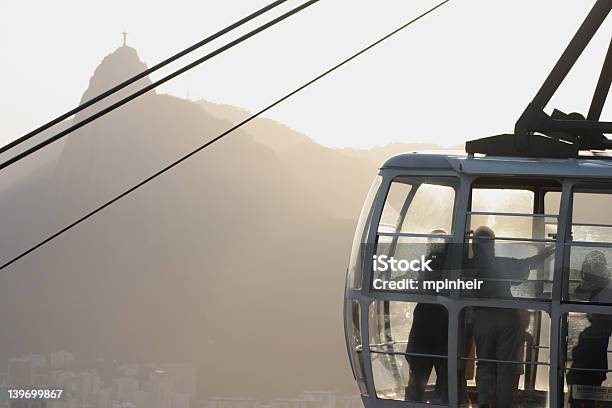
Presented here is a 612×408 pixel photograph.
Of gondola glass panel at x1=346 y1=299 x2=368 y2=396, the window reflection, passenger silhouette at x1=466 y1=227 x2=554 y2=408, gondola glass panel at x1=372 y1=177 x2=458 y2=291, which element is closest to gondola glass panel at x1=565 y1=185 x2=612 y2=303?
passenger silhouette at x1=466 y1=227 x2=554 y2=408

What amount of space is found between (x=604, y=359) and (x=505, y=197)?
2.29 meters

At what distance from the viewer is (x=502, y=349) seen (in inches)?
562

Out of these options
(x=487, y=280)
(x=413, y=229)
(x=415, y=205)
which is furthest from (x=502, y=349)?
(x=415, y=205)

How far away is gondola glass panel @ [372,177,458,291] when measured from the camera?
1452cm

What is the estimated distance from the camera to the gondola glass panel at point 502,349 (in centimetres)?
1417

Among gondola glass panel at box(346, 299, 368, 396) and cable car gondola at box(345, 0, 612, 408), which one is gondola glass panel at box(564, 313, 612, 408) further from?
gondola glass panel at box(346, 299, 368, 396)

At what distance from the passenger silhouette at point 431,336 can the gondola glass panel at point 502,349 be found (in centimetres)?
23

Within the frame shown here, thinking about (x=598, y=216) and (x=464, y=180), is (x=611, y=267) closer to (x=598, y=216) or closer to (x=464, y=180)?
(x=598, y=216)

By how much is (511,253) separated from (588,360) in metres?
1.40

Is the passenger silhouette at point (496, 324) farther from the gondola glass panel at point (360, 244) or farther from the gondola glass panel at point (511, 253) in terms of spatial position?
the gondola glass panel at point (360, 244)

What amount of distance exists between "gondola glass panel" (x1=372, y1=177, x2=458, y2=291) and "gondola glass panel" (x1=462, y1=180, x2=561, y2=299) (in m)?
0.34

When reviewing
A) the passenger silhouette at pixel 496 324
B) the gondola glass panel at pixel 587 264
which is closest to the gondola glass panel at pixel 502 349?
the passenger silhouette at pixel 496 324

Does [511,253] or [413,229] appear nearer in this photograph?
[511,253]

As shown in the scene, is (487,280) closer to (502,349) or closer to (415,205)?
Answer: (502,349)
